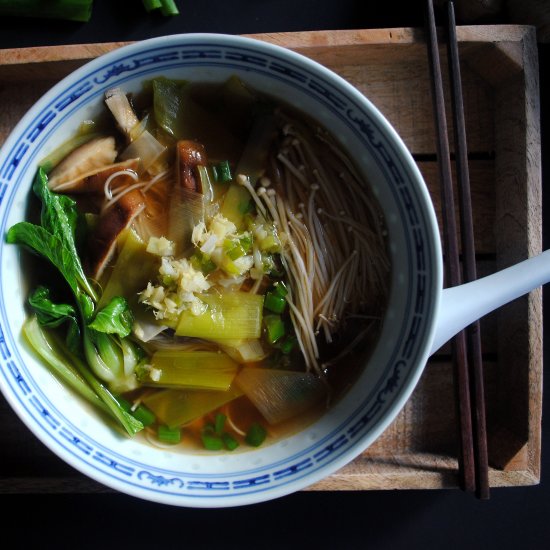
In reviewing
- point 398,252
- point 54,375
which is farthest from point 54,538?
point 398,252

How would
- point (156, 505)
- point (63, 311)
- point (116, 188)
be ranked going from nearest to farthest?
point (63, 311) → point (116, 188) → point (156, 505)

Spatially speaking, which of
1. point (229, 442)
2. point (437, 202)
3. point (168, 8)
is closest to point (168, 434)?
point (229, 442)

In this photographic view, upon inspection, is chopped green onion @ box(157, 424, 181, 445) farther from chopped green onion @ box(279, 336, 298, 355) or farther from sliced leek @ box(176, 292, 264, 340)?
chopped green onion @ box(279, 336, 298, 355)

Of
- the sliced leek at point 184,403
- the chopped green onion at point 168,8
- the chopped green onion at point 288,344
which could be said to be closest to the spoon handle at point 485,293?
the chopped green onion at point 288,344

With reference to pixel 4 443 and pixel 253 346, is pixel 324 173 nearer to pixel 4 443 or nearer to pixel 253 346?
pixel 253 346

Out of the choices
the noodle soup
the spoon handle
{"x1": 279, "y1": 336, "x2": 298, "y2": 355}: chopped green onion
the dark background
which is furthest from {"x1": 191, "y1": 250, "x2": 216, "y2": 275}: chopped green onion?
the dark background

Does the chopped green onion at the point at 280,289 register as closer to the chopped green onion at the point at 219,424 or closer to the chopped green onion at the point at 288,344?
the chopped green onion at the point at 288,344
